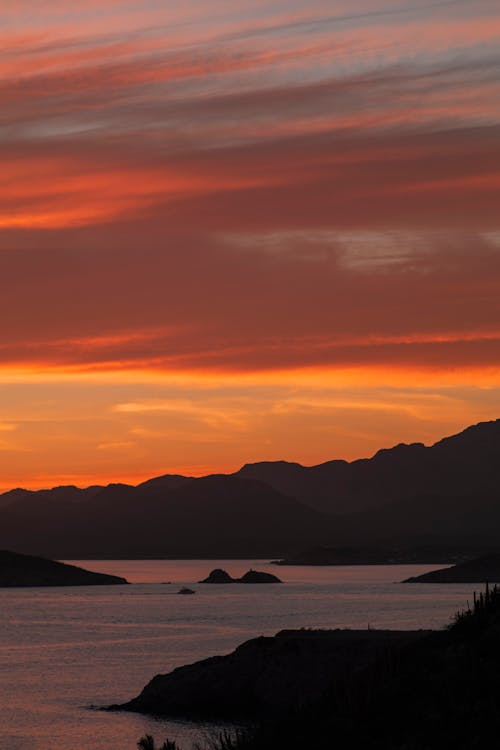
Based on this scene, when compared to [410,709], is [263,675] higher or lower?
higher

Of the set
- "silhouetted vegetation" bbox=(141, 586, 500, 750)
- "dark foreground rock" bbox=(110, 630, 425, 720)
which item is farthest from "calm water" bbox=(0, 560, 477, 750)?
"silhouetted vegetation" bbox=(141, 586, 500, 750)

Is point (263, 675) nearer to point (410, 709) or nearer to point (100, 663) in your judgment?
point (410, 709)

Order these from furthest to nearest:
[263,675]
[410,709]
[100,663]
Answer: [100,663] < [263,675] < [410,709]

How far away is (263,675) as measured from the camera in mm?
83812

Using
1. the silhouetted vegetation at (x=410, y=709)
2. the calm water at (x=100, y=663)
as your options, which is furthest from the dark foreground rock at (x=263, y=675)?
the silhouetted vegetation at (x=410, y=709)

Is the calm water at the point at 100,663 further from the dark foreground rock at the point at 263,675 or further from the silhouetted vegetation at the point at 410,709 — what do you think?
the silhouetted vegetation at the point at 410,709

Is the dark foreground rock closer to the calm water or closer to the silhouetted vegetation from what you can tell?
the calm water

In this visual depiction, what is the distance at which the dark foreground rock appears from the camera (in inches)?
3209

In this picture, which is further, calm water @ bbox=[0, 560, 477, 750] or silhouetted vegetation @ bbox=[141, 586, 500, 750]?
calm water @ bbox=[0, 560, 477, 750]

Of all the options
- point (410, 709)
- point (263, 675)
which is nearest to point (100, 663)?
point (263, 675)

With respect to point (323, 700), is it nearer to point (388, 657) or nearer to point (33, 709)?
point (388, 657)

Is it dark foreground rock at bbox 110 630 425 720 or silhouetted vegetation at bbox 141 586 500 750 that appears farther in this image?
dark foreground rock at bbox 110 630 425 720

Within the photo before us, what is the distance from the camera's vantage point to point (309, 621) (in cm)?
17838

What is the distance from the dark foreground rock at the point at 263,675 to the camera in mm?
81500
